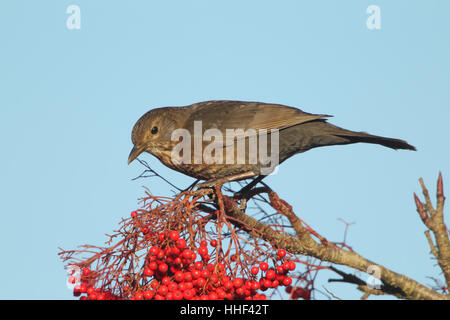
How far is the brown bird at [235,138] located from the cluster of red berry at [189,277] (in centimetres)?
196

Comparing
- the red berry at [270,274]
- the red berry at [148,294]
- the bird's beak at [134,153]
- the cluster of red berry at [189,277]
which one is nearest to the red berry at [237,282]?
the cluster of red berry at [189,277]

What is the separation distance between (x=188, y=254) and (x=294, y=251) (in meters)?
0.71

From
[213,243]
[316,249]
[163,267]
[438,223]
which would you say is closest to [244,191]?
[213,243]

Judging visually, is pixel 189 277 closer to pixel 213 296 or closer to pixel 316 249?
pixel 213 296

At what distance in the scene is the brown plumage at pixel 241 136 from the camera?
17.9ft

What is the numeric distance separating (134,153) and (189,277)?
7.96 feet

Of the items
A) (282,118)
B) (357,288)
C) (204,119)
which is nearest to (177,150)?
(204,119)

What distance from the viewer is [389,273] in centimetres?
314

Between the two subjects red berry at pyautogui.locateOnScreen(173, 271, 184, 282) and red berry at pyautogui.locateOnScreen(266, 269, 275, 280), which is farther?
red berry at pyautogui.locateOnScreen(266, 269, 275, 280)

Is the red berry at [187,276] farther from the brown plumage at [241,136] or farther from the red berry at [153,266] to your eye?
the brown plumage at [241,136]

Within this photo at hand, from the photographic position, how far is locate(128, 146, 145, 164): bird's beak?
5366 mm

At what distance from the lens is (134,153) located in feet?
18.1

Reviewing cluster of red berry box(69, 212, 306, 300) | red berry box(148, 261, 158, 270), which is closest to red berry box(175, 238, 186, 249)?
cluster of red berry box(69, 212, 306, 300)

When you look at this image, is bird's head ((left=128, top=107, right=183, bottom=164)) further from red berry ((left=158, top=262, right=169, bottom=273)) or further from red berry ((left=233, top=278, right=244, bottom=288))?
red berry ((left=233, top=278, right=244, bottom=288))
